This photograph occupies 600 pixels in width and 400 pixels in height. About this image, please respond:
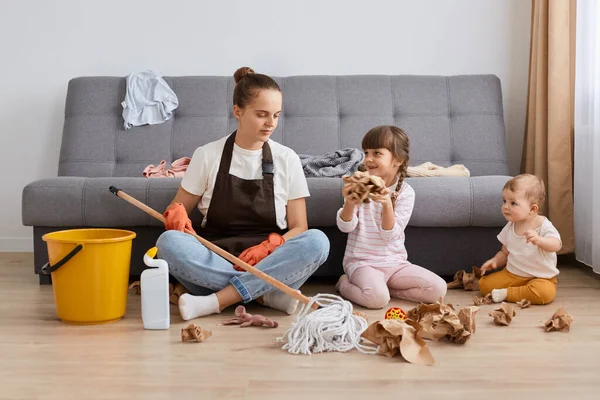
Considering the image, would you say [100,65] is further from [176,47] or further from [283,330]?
[283,330]

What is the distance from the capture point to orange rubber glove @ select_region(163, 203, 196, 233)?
2432 millimetres

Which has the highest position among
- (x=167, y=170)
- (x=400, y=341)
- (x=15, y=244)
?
(x=167, y=170)

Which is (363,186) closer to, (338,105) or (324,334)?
(324,334)

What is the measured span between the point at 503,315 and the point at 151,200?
1.34m

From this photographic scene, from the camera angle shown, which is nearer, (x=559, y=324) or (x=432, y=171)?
(x=559, y=324)

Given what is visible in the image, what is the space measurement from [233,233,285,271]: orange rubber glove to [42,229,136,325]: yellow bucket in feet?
1.29

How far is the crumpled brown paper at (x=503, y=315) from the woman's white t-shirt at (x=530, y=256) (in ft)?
1.17

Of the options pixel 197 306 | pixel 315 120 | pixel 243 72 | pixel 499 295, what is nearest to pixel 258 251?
pixel 197 306

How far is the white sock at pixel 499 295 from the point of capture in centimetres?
261

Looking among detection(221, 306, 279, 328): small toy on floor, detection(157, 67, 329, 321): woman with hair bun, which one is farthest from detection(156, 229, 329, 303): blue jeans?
detection(221, 306, 279, 328): small toy on floor

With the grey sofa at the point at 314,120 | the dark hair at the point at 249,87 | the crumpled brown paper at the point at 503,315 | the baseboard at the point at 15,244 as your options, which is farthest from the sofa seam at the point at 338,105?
the baseboard at the point at 15,244

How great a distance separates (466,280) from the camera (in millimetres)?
2811

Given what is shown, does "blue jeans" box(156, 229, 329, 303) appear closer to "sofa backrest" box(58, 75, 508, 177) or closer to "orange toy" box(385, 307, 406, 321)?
"orange toy" box(385, 307, 406, 321)

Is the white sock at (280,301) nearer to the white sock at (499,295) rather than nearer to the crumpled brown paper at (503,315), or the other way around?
the crumpled brown paper at (503,315)
